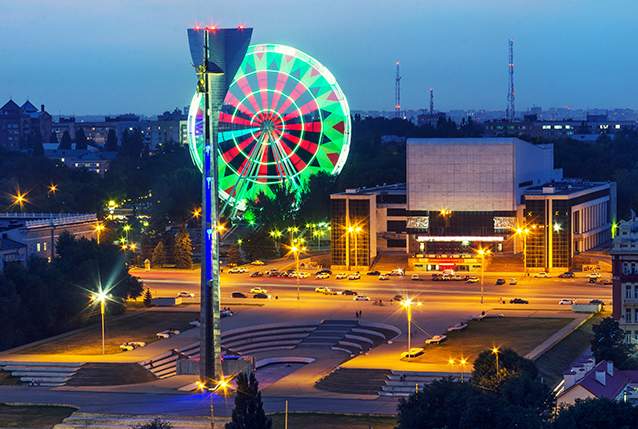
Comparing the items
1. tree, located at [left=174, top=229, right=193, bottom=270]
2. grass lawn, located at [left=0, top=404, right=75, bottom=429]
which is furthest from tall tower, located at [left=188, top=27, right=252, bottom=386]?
tree, located at [left=174, top=229, right=193, bottom=270]

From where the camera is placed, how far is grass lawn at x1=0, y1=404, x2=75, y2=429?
53156 mm

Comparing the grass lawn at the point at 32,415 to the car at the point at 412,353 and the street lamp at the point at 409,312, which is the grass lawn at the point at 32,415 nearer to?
the car at the point at 412,353

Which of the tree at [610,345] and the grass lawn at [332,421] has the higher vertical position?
A: the tree at [610,345]

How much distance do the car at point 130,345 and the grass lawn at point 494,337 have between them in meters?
9.61

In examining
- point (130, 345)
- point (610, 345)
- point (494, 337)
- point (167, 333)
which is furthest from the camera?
point (167, 333)

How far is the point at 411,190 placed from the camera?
98.5m

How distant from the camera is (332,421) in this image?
52594 mm

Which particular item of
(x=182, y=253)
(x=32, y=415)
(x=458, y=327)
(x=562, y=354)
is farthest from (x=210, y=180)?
(x=182, y=253)

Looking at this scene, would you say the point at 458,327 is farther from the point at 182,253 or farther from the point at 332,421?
the point at 182,253

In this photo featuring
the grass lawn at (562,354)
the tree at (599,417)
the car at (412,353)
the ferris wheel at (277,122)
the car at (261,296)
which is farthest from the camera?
the ferris wheel at (277,122)

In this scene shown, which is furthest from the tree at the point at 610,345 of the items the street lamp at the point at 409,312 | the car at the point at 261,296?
the car at the point at 261,296

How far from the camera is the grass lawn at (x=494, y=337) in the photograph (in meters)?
62.6

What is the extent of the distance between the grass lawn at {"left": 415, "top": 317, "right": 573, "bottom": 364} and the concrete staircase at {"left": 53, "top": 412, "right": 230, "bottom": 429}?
32.8ft

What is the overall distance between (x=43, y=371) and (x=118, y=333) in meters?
8.55
